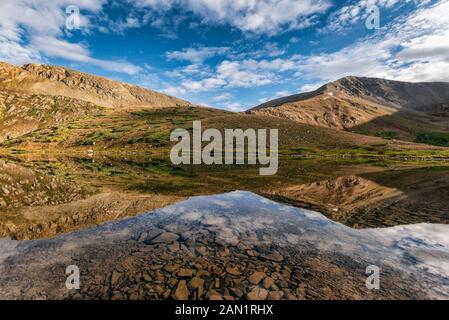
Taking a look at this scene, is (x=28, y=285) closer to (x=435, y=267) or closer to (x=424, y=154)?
(x=435, y=267)

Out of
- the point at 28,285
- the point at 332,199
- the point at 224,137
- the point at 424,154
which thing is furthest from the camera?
the point at 224,137

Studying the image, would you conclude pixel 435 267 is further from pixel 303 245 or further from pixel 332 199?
pixel 332 199

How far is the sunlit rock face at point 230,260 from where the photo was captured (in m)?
10.9

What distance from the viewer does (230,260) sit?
13617 millimetres

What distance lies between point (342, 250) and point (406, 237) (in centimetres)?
547

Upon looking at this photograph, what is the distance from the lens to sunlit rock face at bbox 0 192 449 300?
1095cm

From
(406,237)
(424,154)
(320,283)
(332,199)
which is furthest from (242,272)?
(424,154)

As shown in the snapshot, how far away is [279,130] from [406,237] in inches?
5952

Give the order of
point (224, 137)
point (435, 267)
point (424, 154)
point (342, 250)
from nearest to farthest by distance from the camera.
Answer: point (435, 267)
point (342, 250)
point (424, 154)
point (224, 137)

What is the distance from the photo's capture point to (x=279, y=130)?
166m
